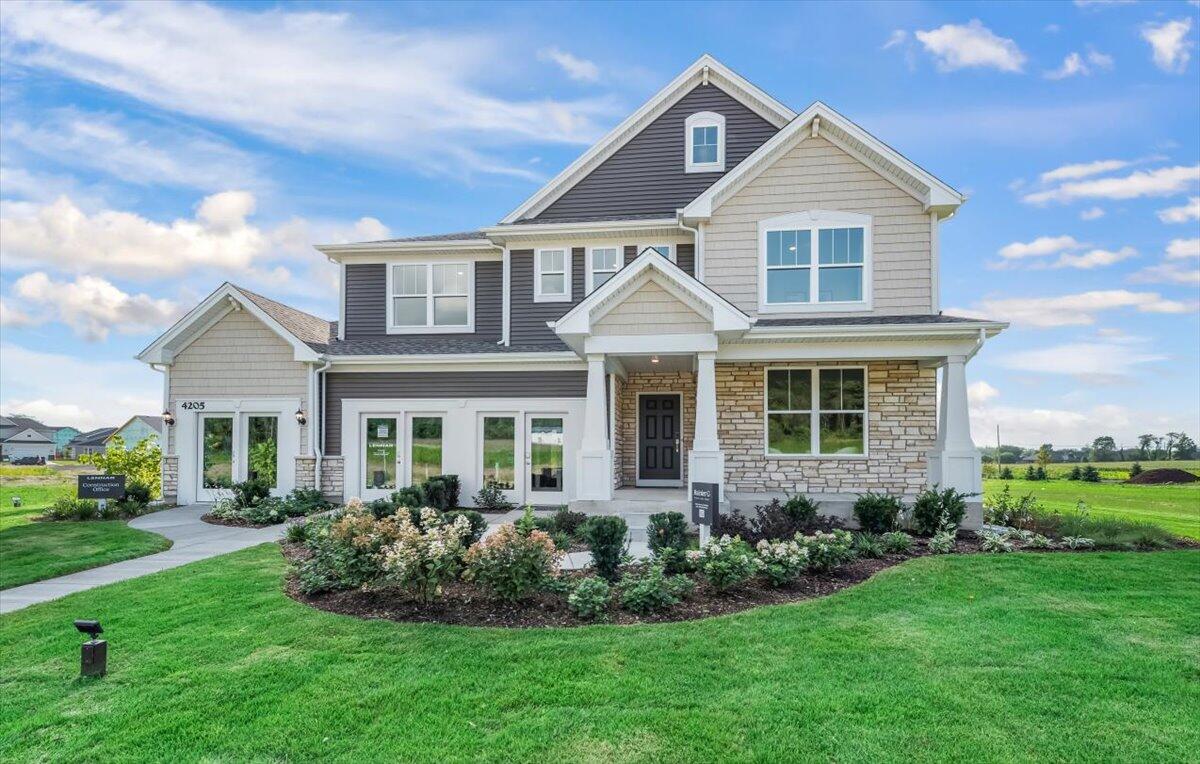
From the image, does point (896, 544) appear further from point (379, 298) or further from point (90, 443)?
point (90, 443)

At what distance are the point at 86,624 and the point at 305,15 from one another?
10.5 m

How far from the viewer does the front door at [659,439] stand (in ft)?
A: 48.9

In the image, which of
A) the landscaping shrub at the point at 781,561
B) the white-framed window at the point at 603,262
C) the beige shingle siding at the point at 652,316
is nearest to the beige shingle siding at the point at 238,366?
the white-framed window at the point at 603,262

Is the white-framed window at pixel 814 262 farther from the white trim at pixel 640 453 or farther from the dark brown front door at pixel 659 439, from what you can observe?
the dark brown front door at pixel 659 439

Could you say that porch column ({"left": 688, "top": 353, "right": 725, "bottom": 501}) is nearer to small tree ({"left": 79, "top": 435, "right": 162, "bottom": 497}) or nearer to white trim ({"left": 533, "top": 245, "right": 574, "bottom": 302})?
white trim ({"left": 533, "top": 245, "right": 574, "bottom": 302})

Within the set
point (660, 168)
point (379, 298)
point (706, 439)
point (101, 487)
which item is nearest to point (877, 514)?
point (706, 439)

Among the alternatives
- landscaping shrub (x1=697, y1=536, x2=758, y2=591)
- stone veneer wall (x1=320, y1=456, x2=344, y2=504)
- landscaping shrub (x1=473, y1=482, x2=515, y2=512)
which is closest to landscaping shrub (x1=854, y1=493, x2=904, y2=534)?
landscaping shrub (x1=697, y1=536, x2=758, y2=591)

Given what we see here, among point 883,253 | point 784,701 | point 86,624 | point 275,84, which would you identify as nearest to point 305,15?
point 275,84

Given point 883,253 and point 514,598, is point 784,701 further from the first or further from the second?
point 883,253

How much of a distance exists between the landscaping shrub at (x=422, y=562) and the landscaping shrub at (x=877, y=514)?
707cm

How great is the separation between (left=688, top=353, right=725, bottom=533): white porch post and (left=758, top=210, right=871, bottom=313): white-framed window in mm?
2591

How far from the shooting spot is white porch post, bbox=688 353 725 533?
36.4ft

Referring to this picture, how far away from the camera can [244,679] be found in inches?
193

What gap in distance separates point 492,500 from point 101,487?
8669 millimetres
